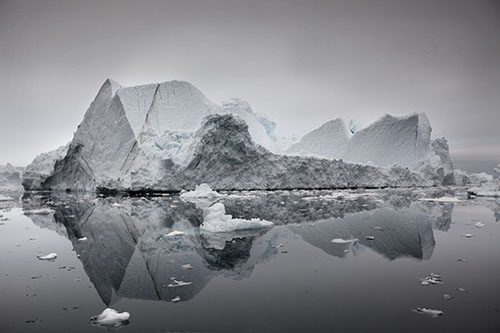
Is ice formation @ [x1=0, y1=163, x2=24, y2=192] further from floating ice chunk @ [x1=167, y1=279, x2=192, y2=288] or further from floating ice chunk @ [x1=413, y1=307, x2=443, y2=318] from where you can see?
floating ice chunk @ [x1=413, y1=307, x2=443, y2=318]

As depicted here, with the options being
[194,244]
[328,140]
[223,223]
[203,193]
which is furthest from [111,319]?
[328,140]

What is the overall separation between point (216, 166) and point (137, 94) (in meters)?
9.28

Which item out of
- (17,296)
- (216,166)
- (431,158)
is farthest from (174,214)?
(431,158)

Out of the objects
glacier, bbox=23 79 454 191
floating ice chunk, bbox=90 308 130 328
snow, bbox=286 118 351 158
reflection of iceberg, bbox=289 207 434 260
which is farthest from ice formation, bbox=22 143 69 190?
floating ice chunk, bbox=90 308 130 328

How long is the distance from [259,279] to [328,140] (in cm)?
2617

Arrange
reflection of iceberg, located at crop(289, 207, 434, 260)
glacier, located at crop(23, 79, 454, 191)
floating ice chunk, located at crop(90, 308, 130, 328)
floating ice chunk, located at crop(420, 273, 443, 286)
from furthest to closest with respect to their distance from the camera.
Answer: glacier, located at crop(23, 79, 454, 191), reflection of iceberg, located at crop(289, 207, 434, 260), floating ice chunk, located at crop(420, 273, 443, 286), floating ice chunk, located at crop(90, 308, 130, 328)

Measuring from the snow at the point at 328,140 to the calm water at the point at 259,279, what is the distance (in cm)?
2184

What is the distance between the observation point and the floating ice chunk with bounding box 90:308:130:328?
2656 mm

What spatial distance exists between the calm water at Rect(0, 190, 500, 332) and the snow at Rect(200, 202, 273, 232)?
12.7 inches

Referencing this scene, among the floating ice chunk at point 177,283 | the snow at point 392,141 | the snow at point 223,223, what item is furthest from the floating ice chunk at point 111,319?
the snow at point 392,141

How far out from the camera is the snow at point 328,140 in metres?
28.6

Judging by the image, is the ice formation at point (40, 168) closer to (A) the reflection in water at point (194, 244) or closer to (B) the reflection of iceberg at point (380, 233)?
(A) the reflection in water at point (194, 244)

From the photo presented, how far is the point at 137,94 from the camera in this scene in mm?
24688

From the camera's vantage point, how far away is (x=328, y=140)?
29000 millimetres
